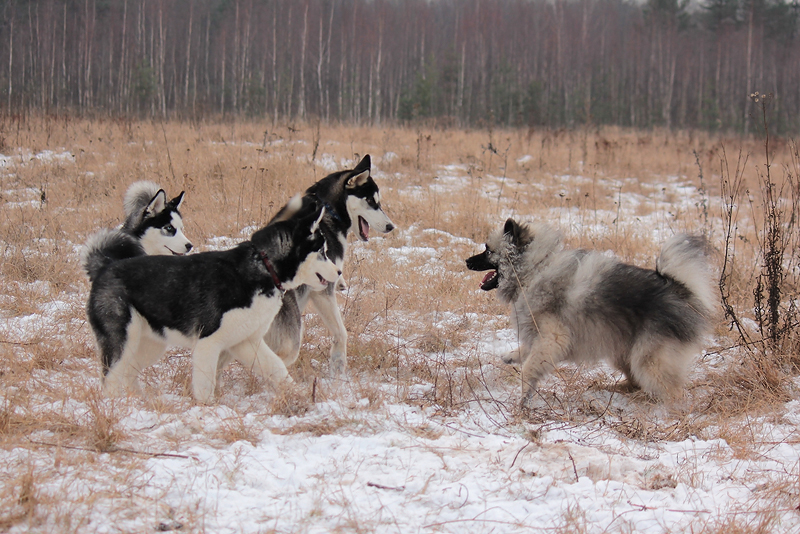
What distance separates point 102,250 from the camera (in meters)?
3.95

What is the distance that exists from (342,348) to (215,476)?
2268mm

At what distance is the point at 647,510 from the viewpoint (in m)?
2.39

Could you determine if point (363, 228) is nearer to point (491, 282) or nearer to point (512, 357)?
point (491, 282)

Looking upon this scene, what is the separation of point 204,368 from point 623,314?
293 cm

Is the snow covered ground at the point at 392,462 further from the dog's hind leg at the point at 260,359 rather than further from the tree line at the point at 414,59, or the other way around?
the tree line at the point at 414,59

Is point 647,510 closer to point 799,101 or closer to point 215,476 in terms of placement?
point 215,476

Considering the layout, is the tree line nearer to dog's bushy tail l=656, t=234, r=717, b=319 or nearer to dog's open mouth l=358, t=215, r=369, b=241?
dog's open mouth l=358, t=215, r=369, b=241

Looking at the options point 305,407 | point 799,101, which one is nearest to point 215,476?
point 305,407

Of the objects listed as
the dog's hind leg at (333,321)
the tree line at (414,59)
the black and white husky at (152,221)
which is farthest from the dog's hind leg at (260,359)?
the tree line at (414,59)

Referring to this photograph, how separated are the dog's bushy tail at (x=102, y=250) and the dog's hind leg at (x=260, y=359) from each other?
40.4 inches

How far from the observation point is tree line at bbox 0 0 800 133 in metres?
31.9

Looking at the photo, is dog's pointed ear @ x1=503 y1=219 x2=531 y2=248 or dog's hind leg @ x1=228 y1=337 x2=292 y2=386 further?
dog's pointed ear @ x1=503 y1=219 x2=531 y2=248

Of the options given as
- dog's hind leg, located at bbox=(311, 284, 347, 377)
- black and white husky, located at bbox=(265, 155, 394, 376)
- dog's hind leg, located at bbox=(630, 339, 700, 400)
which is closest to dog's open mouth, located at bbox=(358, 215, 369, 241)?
black and white husky, located at bbox=(265, 155, 394, 376)

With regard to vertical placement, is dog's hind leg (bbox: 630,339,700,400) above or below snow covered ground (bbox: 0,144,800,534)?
above
